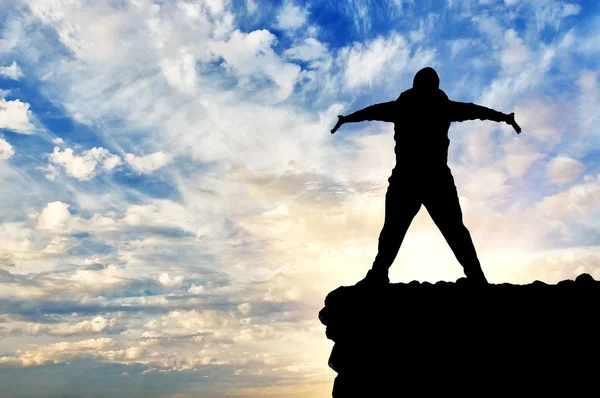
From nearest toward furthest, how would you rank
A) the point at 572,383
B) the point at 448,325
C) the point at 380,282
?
the point at 572,383
the point at 448,325
the point at 380,282

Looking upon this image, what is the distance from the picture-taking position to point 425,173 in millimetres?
8016

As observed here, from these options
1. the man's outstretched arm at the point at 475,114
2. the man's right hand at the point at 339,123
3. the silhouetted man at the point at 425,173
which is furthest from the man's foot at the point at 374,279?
the man's outstretched arm at the point at 475,114

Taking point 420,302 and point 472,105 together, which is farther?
point 472,105

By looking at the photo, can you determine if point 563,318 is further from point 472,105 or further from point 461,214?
point 472,105

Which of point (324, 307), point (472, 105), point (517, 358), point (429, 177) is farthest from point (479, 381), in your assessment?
point (472, 105)

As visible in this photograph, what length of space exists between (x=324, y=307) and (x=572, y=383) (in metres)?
3.25

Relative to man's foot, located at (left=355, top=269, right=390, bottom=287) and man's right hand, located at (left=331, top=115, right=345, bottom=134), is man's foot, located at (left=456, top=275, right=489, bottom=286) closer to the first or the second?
man's foot, located at (left=355, top=269, right=390, bottom=287)

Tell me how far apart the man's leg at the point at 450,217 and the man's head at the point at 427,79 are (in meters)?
1.30

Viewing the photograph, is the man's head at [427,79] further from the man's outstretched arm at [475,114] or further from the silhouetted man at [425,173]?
the man's outstretched arm at [475,114]

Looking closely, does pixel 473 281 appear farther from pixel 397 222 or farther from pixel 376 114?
pixel 376 114

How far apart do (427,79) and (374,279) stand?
302 centimetres

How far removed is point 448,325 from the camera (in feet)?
23.3

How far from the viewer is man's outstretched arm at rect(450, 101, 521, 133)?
26.6 feet

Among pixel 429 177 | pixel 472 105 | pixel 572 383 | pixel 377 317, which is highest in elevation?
pixel 472 105
